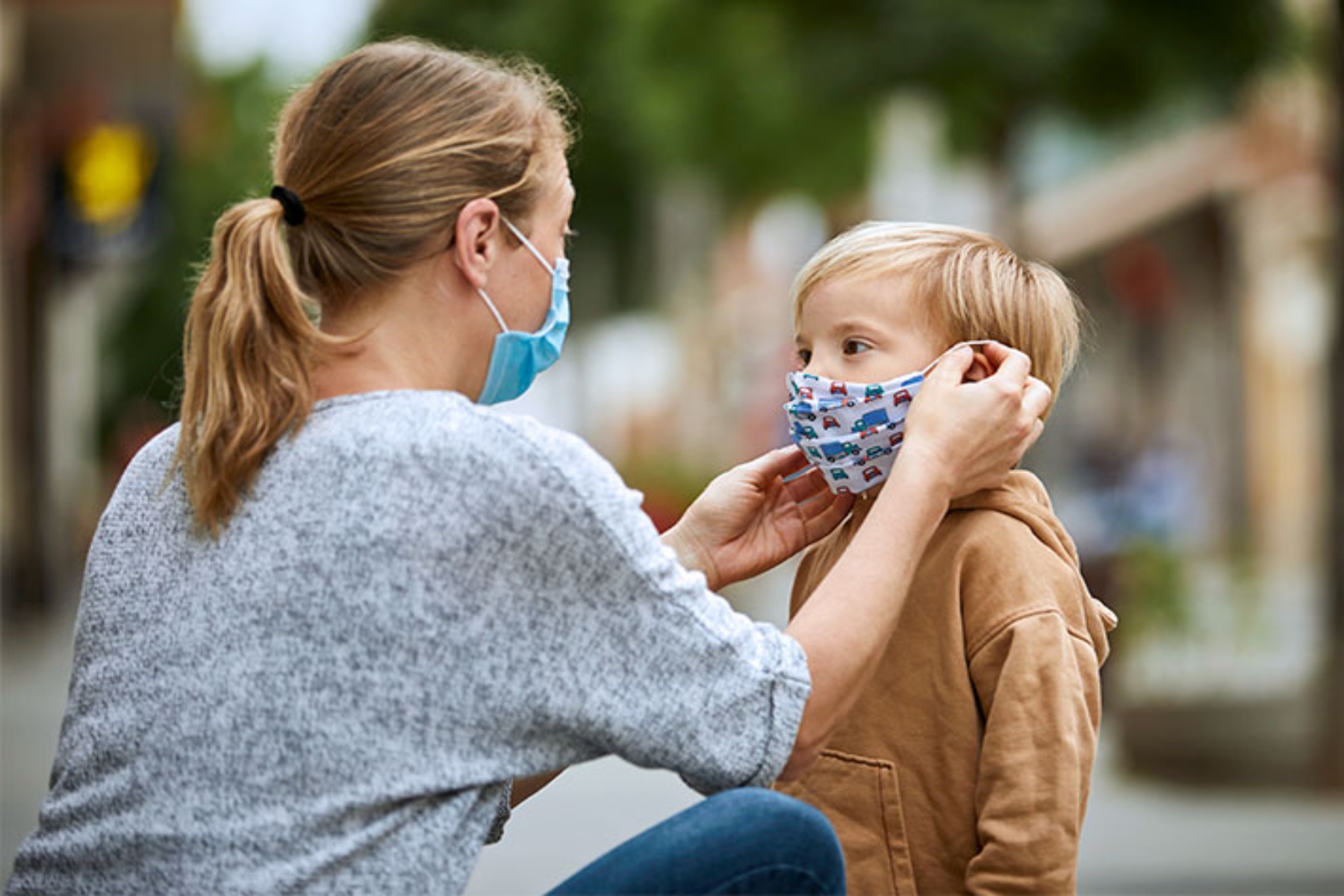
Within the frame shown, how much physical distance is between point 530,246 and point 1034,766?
886 mm

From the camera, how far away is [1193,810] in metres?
7.89

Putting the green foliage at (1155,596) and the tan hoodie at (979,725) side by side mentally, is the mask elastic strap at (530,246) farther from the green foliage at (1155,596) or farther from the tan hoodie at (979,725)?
the green foliage at (1155,596)

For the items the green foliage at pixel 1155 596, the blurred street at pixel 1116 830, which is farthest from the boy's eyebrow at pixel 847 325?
the green foliage at pixel 1155 596

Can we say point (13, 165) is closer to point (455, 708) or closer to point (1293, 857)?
point (1293, 857)

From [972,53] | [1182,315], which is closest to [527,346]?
[972,53]

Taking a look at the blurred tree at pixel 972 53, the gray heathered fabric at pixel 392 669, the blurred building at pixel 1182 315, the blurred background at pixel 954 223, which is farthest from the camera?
the blurred building at pixel 1182 315

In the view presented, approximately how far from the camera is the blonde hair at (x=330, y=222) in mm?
2295

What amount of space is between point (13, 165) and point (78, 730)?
1158 centimetres

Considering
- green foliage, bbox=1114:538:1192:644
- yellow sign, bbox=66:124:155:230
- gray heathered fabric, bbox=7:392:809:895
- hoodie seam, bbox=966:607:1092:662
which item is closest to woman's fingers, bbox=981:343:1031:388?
hoodie seam, bbox=966:607:1092:662

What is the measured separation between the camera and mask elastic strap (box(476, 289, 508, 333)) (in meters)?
2.47

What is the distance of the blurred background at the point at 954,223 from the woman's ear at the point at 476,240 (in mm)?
368

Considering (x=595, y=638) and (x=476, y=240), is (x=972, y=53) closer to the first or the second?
(x=476, y=240)

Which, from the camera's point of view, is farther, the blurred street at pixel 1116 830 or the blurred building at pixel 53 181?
the blurred building at pixel 53 181

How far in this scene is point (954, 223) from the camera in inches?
535
